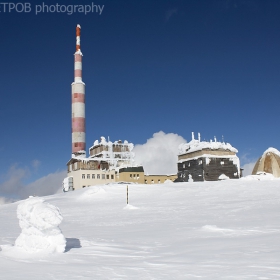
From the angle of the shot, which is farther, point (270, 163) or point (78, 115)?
point (78, 115)

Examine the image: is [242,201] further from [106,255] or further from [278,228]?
[106,255]

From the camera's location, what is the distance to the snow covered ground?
8.21 m

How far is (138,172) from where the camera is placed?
68375mm

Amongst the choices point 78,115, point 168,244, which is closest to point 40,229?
point 168,244

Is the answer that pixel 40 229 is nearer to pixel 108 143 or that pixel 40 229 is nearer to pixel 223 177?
pixel 223 177

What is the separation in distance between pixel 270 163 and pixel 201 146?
9815 millimetres

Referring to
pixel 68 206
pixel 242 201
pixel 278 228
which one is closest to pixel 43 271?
pixel 278 228

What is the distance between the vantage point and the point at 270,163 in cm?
→ 4641

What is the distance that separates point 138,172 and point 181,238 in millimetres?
54735

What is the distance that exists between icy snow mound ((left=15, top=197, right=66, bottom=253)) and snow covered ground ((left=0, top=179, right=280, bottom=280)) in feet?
0.88

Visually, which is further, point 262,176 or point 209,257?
point 262,176

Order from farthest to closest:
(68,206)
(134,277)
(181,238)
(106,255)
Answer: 1. (68,206)
2. (181,238)
3. (106,255)
4. (134,277)

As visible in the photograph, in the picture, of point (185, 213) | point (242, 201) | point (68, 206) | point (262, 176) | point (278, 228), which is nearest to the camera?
point (278, 228)

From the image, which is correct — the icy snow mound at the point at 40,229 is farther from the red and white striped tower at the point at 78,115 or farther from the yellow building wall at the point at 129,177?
the red and white striped tower at the point at 78,115
